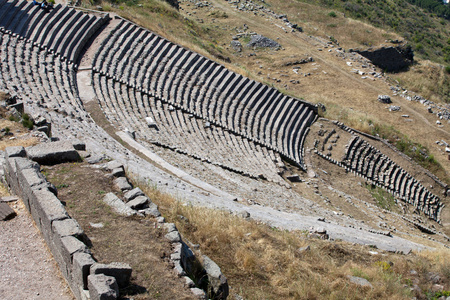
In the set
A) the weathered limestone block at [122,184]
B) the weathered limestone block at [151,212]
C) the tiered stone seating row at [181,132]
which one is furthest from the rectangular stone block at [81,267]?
the tiered stone seating row at [181,132]

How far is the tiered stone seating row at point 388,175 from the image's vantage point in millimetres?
21297

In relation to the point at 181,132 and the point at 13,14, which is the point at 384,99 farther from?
the point at 13,14

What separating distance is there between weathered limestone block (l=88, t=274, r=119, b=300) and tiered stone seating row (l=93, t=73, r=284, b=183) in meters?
9.83

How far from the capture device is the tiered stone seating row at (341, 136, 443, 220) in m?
21.3

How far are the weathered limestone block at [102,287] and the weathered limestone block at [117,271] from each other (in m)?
0.11

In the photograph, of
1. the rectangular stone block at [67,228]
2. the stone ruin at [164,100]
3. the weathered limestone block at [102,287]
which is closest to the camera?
the weathered limestone block at [102,287]

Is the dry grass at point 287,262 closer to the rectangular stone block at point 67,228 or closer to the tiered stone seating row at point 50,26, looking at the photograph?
the rectangular stone block at point 67,228

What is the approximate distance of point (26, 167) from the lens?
25.1ft

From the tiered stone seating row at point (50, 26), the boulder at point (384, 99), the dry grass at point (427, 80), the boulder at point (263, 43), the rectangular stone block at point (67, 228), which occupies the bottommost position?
the rectangular stone block at point (67, 228)

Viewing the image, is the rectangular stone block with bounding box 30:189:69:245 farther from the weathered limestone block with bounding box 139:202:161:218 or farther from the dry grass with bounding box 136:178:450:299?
the dry grass with bounding box 136:178:450:299

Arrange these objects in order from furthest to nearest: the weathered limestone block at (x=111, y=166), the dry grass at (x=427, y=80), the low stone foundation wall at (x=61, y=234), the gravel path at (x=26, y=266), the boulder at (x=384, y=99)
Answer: the dry grass at (x=427, y=80), the boulder at (x=384, y=99), the weathered limestone block at (x=111, y=166), the gravel path at (x=26, y=266), the low stone foundation wall at (x=61, y=234)

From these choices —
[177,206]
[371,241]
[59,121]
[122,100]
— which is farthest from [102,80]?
Answer: [371,241]

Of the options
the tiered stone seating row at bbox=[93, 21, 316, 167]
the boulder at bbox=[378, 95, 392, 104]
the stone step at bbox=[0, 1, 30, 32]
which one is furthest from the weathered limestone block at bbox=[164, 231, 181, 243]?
the boulder at bbox=[378, 95, 392, 104]

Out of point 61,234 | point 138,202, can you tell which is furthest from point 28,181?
point 138,202
